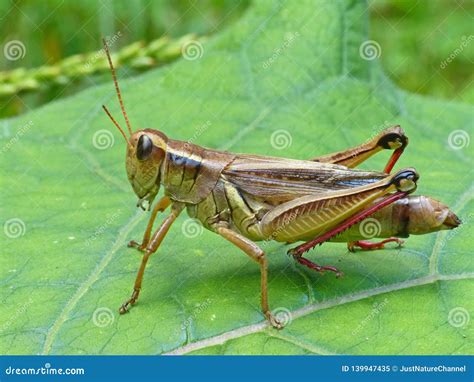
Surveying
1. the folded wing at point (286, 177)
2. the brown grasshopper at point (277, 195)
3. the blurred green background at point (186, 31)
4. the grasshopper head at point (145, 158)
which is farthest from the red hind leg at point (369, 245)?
the blurred green background at point (186, 31)

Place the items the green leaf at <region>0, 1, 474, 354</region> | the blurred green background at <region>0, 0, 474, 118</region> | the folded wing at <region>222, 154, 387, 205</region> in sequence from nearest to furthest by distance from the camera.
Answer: the green leaf at <region>0, 1, 474, 354</region> < the folded wing at <region>222, 154, 387, 205</region> < the blurred green background at <region>0, 0, 474, 118</region>

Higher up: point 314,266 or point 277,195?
point 277,195

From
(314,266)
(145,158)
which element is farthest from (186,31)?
(314,266)

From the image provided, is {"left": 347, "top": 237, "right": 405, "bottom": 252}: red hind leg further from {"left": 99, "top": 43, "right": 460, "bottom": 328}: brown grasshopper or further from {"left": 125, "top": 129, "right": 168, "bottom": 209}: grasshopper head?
{"left": 125, "top": 129, "right": 168, "bottom": 209}: grasshopper head

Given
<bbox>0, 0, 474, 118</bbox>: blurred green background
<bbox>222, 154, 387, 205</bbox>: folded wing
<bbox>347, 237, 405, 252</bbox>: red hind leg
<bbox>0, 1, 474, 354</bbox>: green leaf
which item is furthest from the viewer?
<bbox>0, 0, 474, 118</bbox>: blurred green background

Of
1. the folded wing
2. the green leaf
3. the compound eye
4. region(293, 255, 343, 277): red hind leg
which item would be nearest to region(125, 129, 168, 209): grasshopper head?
the compound eye

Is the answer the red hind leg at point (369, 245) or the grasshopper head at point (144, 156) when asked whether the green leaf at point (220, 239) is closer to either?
the red hind leg at point (369, 245)

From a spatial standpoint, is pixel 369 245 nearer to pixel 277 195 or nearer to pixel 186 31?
pixel 277 195

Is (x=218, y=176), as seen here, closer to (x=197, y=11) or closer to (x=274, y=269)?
(x=274, y=269)

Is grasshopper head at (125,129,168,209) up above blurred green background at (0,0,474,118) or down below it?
below
